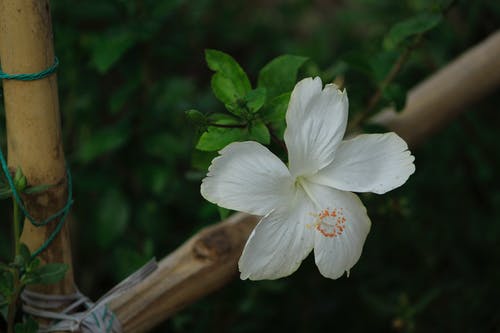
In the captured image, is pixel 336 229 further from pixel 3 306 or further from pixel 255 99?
pixel 3 306

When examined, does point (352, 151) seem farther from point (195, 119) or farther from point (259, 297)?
point (259, 297)

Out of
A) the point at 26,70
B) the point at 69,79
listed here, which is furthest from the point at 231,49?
the point at 26,70

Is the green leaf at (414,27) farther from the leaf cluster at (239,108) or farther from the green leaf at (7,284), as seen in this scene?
the green leaf at (7,284)

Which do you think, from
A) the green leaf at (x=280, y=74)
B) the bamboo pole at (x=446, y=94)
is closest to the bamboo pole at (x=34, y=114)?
the green leaf at (x=280, y=74)

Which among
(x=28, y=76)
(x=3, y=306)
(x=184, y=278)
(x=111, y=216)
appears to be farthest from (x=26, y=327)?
(x=111, y=216)

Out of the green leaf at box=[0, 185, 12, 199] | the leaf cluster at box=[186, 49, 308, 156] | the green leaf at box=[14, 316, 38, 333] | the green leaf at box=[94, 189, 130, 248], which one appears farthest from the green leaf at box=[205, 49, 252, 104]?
the green leaf at box=[94, 189, 130, 248]

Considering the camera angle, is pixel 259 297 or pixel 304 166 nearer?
pixel 304 166
